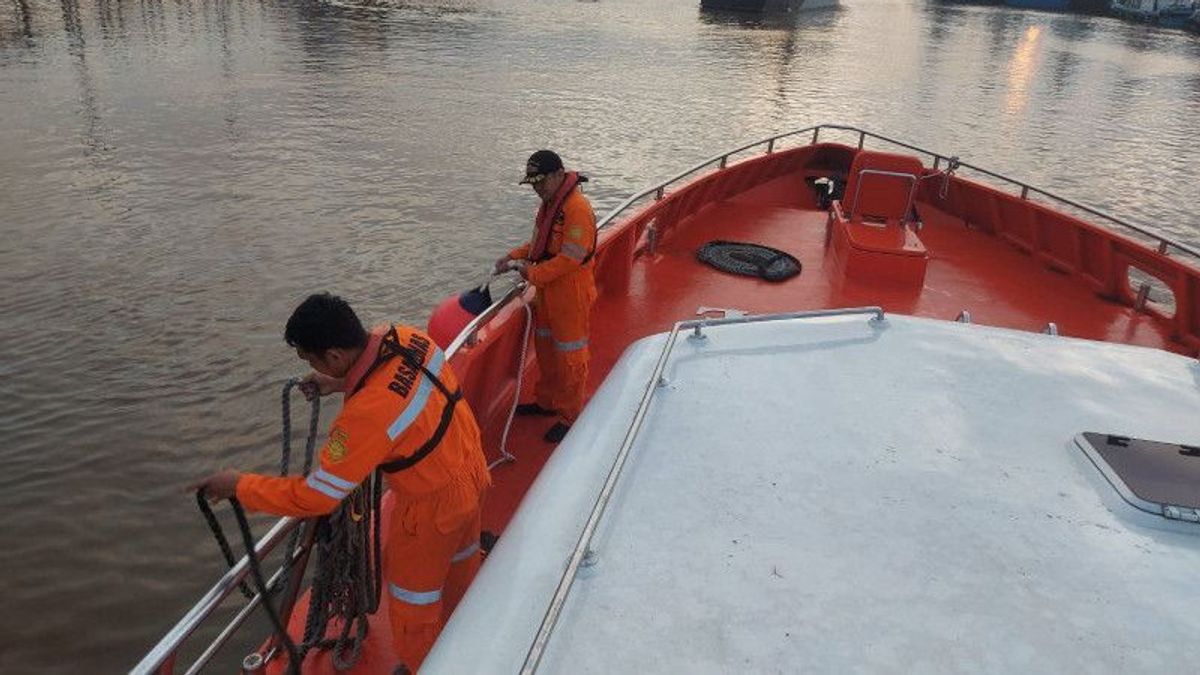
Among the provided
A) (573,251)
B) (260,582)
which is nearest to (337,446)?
(260,582)

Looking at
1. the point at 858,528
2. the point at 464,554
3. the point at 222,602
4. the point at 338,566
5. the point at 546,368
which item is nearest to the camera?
the point at 858,528

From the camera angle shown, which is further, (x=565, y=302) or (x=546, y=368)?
(x=546, y=368)

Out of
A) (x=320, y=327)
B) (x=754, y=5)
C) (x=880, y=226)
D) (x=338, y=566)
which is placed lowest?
(x=338, y=566)

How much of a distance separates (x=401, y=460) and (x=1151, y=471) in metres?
2.24

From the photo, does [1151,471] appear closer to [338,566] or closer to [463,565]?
[463,565]

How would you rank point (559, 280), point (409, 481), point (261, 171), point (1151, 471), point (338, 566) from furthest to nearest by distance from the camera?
point (261, 171), point (559, 280), point (338, 566), point (409, 481), point (1151, 471)

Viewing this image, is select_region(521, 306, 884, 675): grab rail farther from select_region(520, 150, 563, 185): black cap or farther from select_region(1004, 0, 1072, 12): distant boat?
select_region(1004, 0, 1072, 12): distant boat

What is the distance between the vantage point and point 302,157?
16.4 m

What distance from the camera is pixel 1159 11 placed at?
65875 millimetres

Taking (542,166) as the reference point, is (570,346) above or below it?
below

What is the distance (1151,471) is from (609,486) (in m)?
1.53

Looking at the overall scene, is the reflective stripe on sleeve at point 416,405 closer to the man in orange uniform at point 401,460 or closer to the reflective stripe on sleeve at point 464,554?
the man in orange uniform at point 401,460

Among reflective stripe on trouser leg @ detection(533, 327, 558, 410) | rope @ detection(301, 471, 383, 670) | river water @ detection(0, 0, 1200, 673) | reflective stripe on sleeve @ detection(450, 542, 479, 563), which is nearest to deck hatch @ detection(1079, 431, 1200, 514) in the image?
reflective stripe on sleeve @ detection(450, 542, 479, 563)

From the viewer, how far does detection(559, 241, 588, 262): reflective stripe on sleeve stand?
4.39 m
